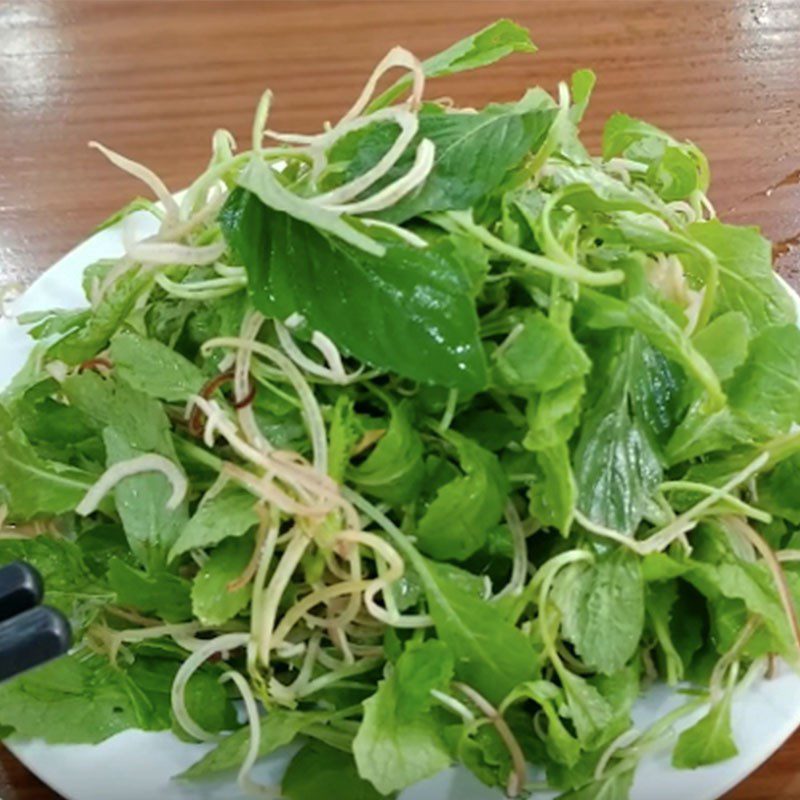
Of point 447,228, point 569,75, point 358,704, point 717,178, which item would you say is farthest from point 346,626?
point 569,75

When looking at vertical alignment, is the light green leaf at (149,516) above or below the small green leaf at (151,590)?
above

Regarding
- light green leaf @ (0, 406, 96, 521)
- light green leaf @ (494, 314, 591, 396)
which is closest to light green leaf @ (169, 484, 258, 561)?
light green leaf @ (0, 406, 96, 521)

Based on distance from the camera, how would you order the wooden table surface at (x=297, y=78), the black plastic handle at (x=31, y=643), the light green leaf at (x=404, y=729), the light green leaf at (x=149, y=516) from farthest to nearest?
the wooden table surface at (x=297, y=78), the light green leaf at (x=149, y=516), the light green leaf at (x=404, y=729), the black plastic handle at (x=31, y=643)

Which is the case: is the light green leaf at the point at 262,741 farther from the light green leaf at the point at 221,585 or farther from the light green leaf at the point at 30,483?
the light green leaf at the point at 30,483

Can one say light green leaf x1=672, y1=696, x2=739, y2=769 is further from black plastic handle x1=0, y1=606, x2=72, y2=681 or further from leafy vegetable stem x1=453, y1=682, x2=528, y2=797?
black plastic handle x1=0, y1=606, x2=72, y2=681

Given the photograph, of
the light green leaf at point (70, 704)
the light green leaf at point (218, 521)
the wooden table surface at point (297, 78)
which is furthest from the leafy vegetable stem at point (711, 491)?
the wooden table surface at point (297, 78)

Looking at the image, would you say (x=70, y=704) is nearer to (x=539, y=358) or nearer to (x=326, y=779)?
(x=326, y=779)

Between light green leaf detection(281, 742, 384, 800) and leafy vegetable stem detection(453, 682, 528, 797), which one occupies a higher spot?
leafy vegetable stem detection(453, 682, 528, 797)

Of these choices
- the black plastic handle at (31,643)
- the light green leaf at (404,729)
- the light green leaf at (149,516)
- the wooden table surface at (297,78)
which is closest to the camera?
the black plastic handle at (31,643)
